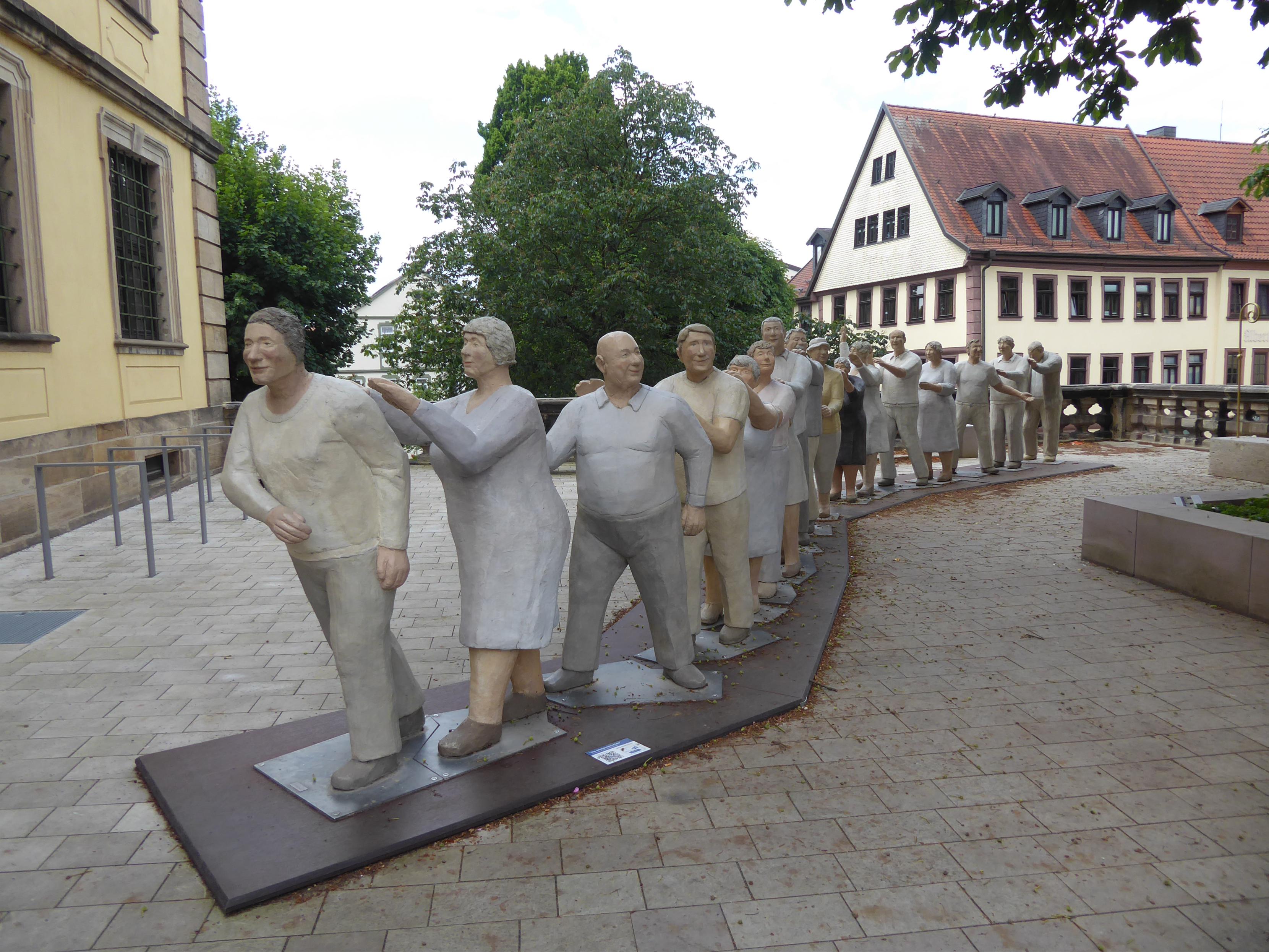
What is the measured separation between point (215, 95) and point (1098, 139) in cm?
3205

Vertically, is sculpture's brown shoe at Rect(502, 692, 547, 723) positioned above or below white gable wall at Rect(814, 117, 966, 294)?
below

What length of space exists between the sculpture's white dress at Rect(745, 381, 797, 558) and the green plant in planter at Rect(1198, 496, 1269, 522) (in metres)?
3.67

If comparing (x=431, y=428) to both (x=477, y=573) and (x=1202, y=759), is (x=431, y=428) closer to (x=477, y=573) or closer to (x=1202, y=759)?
(x=477, y=573)

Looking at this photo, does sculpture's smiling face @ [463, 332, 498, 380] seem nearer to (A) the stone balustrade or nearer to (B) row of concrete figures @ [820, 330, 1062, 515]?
(B) row of concrete figures @ [820, 330, 1062, 515]

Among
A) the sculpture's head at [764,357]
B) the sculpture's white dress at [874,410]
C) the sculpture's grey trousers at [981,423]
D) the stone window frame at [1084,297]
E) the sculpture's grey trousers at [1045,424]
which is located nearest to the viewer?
the sculpture's head at [764,357]

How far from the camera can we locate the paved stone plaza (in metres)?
2.92

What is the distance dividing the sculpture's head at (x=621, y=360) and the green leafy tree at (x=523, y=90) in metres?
26.5

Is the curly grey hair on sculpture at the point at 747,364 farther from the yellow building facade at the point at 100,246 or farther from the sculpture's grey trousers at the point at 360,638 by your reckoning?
the yellow building facade at the point at 100,246

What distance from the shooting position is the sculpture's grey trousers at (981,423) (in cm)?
1354

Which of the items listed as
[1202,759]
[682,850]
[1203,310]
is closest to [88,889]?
[682,850]

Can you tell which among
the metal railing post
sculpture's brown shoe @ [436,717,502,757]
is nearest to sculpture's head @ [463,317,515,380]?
sculpture's brown shoe @ [436,717,502,757]

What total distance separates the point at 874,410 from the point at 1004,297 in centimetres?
2134

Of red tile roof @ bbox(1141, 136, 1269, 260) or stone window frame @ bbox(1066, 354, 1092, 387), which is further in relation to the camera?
red tile roof @ bbox(1141, 136, 1269, 260)

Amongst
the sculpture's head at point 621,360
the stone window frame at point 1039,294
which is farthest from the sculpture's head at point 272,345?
the stone window frame at point 1039,294
